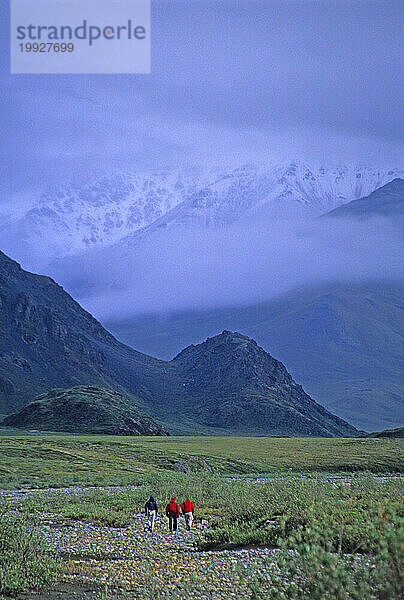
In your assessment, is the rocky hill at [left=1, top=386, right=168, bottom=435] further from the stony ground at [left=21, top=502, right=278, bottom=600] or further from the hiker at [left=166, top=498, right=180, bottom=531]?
the stony ground at [left=21, top=502, right=278, bottom=600]

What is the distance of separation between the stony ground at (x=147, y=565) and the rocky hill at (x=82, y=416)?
134m

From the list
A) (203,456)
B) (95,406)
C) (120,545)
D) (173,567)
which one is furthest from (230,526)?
(95,406)

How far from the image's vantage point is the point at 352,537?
66.7 feet

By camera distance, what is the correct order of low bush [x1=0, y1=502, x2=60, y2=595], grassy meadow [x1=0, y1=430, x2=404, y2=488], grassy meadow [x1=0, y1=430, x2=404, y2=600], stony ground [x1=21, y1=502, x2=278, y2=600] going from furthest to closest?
grassy meadow [x1=0, y1=430, x2=404, y2=488], low bush [x1=0, y1=502, x2=60, y2=595], stony ground [x1=21, y1=502, x2=278, y2=600], grassy meadow [x1=0, y1=430, x2=404, y2=600]

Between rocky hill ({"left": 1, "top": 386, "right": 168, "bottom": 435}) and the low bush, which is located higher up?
rocky hill ({"left": 1, "top": 386, "right": 168, "bottom": 435})

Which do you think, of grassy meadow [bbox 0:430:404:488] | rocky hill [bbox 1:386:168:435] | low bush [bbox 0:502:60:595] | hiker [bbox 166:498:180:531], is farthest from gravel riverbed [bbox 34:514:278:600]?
rocky hill [bbox 1:386:168:435]

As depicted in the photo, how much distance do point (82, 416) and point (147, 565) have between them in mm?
155890

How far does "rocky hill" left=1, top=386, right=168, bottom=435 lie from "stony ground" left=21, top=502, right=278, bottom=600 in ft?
441

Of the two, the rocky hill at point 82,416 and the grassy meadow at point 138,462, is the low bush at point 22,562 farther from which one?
the rocky hill at point 82,416

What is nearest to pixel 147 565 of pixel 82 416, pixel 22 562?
pixel 22 562

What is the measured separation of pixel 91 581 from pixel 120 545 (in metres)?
5.83

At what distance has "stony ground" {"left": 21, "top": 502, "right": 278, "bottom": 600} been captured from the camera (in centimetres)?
1705

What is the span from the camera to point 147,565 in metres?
20.5

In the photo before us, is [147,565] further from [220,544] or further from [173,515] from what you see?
[173,515]
